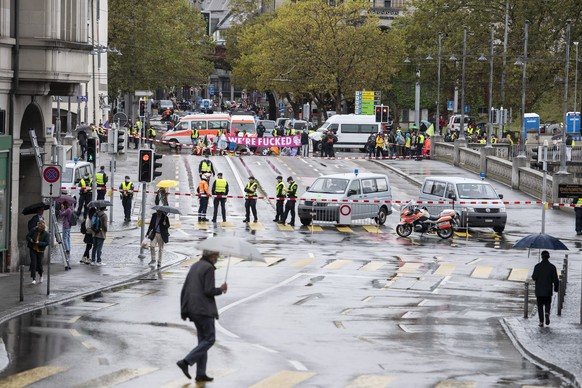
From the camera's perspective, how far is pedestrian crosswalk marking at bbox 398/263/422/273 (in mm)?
33581

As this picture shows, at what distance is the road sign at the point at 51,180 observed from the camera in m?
28.7

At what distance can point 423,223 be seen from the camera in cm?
4275

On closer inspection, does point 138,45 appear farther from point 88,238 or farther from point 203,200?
point 88,238

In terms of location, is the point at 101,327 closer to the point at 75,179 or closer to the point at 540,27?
the point at 75,179

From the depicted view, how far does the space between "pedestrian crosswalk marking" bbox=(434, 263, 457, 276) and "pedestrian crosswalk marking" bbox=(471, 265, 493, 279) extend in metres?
0.59

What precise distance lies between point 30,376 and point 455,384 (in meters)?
5.62

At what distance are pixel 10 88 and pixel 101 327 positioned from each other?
30.9ft

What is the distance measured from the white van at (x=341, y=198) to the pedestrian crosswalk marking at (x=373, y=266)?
1027 cm

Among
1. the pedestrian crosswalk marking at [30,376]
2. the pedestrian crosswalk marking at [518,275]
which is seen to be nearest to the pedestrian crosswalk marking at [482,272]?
the pedestrian crosswalk marking at [518,275]

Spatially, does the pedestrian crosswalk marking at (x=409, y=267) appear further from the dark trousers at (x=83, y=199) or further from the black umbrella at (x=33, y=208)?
the dark trousers at (x=83, y=199)

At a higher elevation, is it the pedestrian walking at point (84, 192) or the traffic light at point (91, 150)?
the traffic light at point (91, 150)

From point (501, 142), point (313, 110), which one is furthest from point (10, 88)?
point (313, 110)

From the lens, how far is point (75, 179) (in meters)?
46.3

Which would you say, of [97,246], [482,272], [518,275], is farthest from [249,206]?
[518,275]
